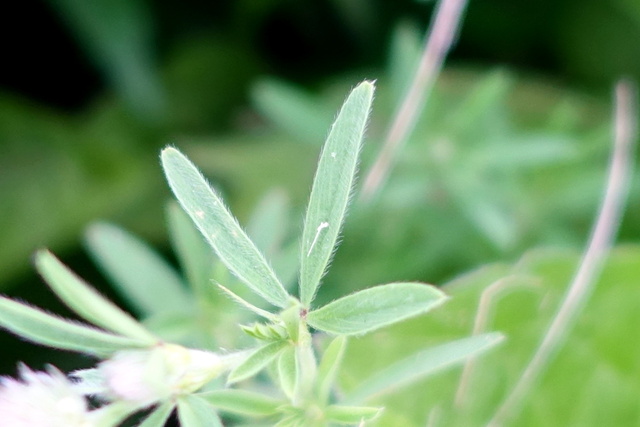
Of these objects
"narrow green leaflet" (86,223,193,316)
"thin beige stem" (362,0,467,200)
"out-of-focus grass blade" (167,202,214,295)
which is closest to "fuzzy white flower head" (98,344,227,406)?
"out-of-focus grass blade" (167,202,214,295)

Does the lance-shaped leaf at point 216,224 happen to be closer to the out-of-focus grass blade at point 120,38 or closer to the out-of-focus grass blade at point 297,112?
the out-of-focus grass blade at point 297,112

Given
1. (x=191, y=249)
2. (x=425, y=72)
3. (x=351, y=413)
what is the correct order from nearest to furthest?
1. (x=351, y=413)
2. (x=191, y=249)
3. (x=425, y=72)

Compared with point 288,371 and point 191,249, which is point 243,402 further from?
point 191,249

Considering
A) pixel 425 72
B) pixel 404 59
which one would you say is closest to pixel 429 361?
pixel 425 72

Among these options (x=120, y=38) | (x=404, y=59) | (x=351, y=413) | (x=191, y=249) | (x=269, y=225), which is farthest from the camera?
(x=120, y=38)

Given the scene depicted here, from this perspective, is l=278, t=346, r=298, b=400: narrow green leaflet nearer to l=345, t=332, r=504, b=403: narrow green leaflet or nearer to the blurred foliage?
l=345, t=332, r=504, b=403: narrow green leaflet

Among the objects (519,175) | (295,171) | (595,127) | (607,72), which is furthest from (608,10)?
(295,171)
